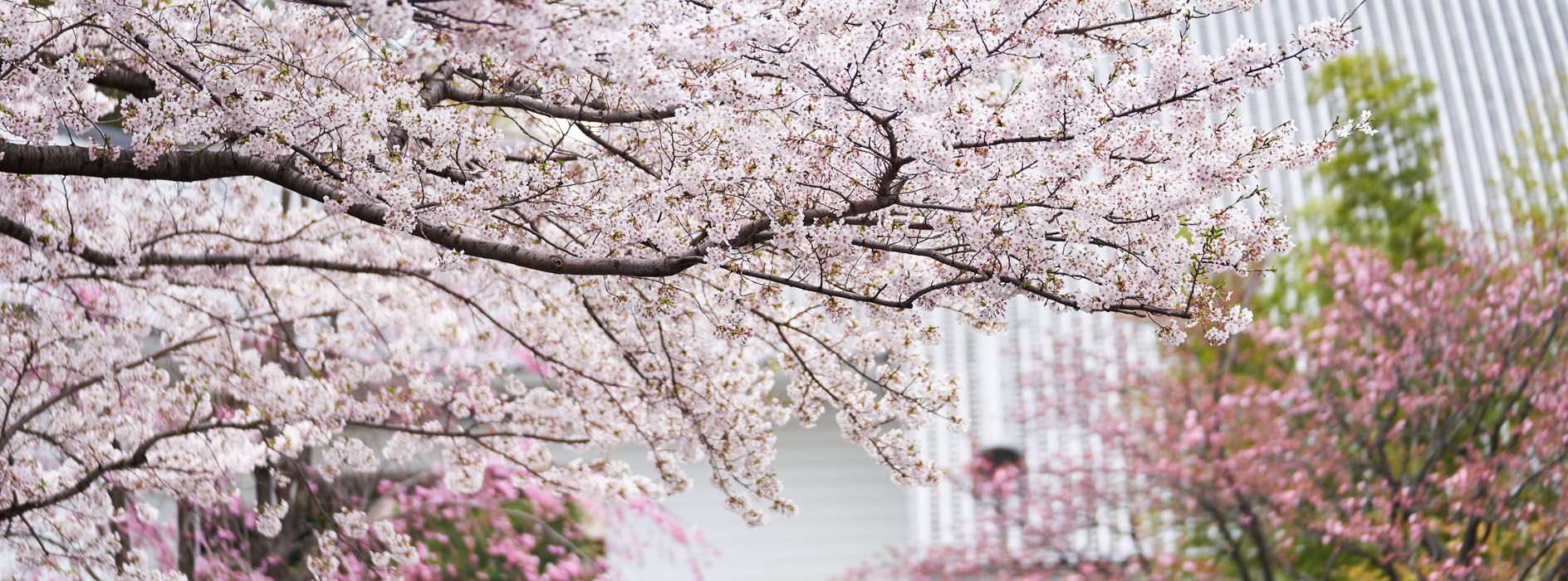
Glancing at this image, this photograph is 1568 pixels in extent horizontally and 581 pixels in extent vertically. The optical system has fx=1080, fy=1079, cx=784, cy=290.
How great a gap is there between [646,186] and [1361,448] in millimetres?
7455

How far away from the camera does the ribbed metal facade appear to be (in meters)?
11.1

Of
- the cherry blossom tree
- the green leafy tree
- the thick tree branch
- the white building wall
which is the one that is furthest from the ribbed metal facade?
the thick tree branch

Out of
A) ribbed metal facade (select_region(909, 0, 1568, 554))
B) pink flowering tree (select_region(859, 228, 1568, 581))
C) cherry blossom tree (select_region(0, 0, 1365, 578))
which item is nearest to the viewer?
cherry blossom tree (select_region(0, 0, 1365, 578))

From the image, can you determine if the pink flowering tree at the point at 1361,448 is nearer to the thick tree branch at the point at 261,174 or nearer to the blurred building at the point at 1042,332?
the blurred building at the point at 1042,332

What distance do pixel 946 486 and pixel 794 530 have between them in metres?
2.32

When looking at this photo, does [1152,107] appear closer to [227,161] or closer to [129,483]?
[227,161]

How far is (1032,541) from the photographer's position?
9055 millimetres

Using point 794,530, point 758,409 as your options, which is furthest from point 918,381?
point 794,530

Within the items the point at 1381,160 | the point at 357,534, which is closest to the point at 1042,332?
the point at 1381,160

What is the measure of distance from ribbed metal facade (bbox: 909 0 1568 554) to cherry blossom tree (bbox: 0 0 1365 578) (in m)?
6.48

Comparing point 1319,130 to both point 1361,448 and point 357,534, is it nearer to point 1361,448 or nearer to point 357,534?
point 1361,448

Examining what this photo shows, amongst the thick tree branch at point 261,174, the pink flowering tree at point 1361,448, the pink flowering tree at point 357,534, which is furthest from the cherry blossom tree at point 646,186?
the pink flowering tree at point 1361,448

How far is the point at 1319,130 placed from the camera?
13672 mm

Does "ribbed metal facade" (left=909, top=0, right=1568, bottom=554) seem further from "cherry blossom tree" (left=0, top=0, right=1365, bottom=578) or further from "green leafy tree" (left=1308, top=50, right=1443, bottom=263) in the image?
"cherry blossom tree" (left=0, top=0, right=1365, bottom=578)
